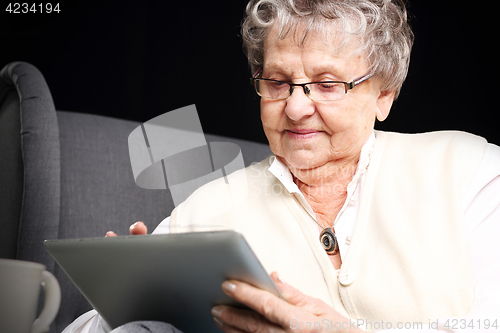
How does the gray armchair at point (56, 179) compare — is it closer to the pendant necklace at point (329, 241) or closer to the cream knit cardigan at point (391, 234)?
the cream knit cardigan at point (391, 234)

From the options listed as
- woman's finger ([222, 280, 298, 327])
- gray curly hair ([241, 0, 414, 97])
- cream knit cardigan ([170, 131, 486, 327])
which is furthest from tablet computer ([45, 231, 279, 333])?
gray curly hair ([241, 0, 414, 97])

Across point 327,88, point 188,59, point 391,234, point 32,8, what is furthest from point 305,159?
point 32,8

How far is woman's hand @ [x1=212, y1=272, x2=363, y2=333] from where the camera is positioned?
78 cm

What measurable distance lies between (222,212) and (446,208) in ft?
2.02

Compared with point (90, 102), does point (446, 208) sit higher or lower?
lower

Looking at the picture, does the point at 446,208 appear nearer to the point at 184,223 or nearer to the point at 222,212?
the point at 222,212

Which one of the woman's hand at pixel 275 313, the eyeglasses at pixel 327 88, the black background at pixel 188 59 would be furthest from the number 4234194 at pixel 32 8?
the woman's hand at pixel 275 313

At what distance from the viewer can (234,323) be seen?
2.83 ft

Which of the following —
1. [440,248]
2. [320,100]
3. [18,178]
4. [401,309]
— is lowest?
[401,309]

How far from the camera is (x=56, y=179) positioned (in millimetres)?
Result: 1493

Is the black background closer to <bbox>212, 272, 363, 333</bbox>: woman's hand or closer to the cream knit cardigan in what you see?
the cream knit cardigan

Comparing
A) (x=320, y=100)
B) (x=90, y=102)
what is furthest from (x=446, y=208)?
(x=90, y=102)

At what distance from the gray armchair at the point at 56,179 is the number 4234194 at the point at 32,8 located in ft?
0.84

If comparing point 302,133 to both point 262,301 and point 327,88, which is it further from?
point 262,301
